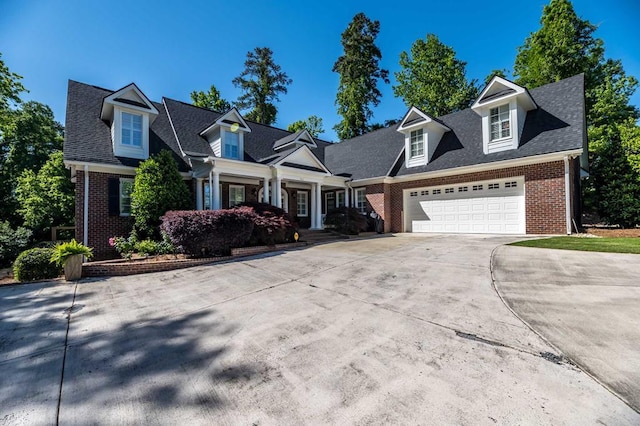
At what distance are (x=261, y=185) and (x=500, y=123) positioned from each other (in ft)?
40.6

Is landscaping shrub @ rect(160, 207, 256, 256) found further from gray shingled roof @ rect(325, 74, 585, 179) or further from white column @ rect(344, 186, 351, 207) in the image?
gray shingled roof @ rect(325, 74, 585, 179)

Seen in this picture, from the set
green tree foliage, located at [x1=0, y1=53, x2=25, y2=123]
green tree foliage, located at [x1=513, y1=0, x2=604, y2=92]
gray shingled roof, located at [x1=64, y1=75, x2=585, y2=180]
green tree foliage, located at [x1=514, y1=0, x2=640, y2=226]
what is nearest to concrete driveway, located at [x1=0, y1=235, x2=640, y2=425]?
gray shingled roof, located at [x1=64, y1=75, x2=585, y2=180]

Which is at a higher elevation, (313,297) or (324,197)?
(324,197)

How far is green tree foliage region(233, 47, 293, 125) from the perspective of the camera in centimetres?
3081

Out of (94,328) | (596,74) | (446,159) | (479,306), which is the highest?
(596,74)

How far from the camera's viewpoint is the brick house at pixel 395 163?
1049 cm

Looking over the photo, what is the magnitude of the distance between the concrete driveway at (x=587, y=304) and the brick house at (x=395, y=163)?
18.4 feet

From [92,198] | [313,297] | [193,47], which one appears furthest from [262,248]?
[193,47]

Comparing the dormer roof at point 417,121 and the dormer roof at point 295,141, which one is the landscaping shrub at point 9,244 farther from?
the dormer roof at point 417,121

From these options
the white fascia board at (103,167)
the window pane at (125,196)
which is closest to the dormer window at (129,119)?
the white fascia board at (103,167)

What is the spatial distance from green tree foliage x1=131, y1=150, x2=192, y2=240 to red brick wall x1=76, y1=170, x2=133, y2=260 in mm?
1201

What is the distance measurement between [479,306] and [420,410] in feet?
8.01

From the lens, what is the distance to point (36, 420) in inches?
80.7

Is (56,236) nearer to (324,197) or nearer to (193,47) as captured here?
(193,47)
